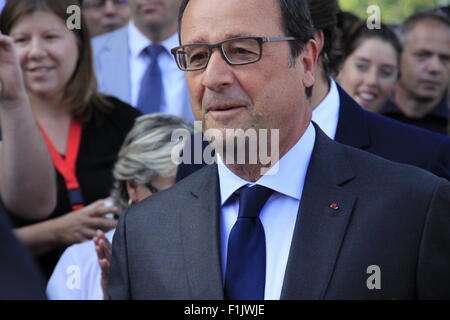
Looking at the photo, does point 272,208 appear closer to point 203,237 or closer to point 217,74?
point 203,237

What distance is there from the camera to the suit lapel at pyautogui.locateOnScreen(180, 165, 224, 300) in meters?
2.48

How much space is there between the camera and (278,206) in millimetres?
2582

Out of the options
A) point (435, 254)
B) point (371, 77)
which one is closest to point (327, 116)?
point (435, 254)

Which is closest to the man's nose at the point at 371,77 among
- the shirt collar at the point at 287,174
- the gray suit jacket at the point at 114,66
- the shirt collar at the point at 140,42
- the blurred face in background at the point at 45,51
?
the shirt collar at the point at 140,42

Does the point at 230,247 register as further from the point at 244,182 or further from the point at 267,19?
the point at 267,19

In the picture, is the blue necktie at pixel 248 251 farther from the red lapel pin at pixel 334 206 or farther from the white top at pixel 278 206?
the red lapel pin at pixel 334 206

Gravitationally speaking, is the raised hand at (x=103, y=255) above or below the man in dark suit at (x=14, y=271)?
below

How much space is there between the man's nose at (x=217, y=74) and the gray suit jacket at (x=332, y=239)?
1.10ft

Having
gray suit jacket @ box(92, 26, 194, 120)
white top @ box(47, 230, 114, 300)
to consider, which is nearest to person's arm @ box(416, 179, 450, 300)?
white top @ box(47, 230, 114, 300)

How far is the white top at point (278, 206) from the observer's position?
249cm

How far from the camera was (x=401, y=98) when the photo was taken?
598 cm

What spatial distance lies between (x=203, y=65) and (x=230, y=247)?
0.59 metres

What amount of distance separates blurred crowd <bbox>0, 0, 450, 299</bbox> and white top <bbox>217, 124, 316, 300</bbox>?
0.79 m
